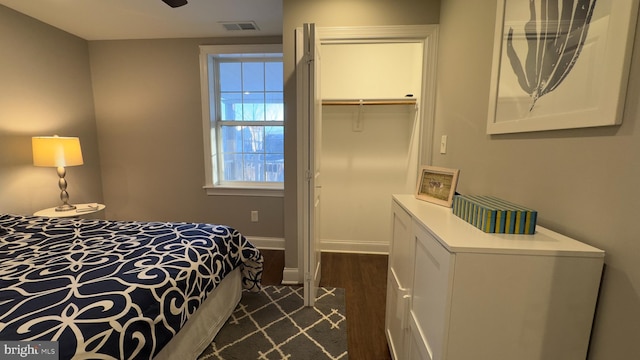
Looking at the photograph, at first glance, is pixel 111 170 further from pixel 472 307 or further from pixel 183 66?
pixel 472 307

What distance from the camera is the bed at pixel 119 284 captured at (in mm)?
915

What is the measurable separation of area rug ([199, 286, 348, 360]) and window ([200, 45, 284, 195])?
131 centimetres

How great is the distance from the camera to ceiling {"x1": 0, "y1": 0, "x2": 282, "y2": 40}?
2.25 metres

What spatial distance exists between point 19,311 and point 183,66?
273cm

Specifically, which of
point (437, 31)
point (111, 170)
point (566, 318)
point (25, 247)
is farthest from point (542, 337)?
point (111, 170)

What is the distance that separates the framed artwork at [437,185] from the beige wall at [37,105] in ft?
11.2

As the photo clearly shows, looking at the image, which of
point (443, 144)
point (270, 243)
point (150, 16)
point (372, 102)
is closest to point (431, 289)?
point (443, 144)

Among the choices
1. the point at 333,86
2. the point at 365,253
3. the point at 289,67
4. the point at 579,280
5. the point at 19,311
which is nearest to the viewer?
the point at 579,280

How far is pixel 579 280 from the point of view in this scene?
→ 2.52 feet

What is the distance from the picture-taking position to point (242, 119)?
3189 millimetres

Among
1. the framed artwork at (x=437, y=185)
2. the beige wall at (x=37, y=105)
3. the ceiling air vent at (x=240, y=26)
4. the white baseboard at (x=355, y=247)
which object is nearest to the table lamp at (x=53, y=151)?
the beige wall at (x=37, y=105)

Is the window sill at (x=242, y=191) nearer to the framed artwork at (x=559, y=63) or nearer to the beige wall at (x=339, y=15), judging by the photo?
the beige wall at (x=339, y=15)

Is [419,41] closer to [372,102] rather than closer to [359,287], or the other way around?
[372,102]

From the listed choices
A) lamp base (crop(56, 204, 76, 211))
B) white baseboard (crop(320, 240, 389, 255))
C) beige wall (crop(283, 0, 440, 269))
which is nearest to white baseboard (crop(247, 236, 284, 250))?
white baseboard (crop(320, 240, 389, 255))
